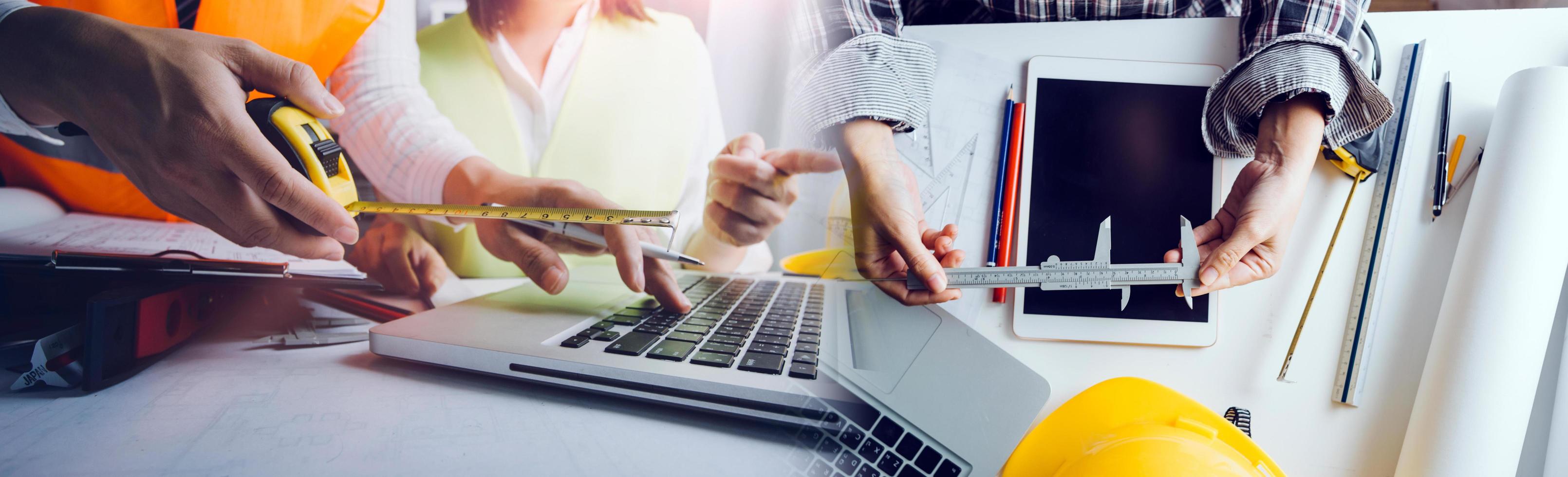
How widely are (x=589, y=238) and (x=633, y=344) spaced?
3.7 inches

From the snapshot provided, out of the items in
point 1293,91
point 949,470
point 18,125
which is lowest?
point 949,470

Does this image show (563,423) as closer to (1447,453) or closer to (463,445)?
(463,445)

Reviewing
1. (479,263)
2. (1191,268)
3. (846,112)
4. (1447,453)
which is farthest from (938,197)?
(1447,453)

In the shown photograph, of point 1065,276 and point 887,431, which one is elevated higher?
point 1065,276

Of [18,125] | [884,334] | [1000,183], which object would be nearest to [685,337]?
[884,334]

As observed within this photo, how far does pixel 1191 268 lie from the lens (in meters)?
0.61

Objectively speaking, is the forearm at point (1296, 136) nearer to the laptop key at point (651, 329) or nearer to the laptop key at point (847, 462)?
the laptop key at point (847, 462)

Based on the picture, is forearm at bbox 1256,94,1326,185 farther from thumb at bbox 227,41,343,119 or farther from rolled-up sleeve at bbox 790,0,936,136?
thumb at bbox 227,41,343,119

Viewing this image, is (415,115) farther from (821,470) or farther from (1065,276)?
(1065,276)

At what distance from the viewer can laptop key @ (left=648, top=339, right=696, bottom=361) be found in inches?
16.3

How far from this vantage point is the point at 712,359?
42 cm

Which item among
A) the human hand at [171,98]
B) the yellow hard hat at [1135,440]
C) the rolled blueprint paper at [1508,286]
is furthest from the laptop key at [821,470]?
the rolled blueprint paper at [1508,286]

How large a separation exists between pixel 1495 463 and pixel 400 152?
1.13 metres

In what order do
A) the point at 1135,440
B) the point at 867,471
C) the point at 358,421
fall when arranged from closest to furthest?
the point at 358,421
the point at 867,471
the point at 1135,440
